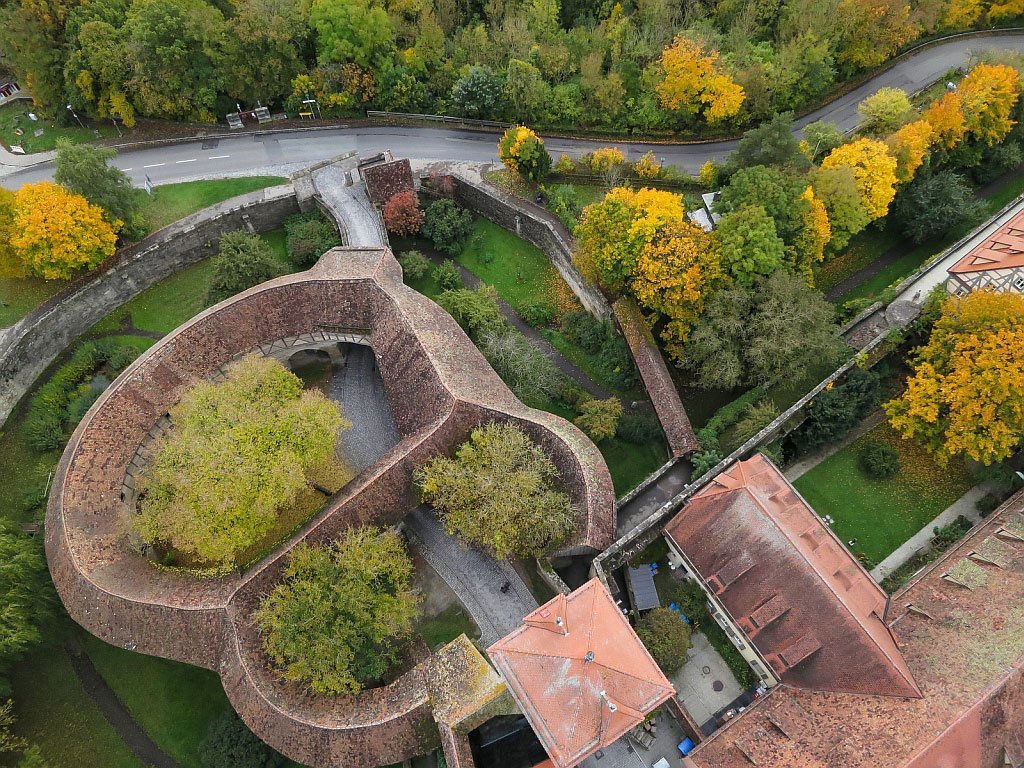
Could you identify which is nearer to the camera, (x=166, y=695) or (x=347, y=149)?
(x=166, y=695)

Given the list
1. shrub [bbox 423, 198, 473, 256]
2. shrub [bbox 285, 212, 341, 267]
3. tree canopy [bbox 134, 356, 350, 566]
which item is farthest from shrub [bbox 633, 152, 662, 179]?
tree canopy [bbox 134, 356, 350, 566]

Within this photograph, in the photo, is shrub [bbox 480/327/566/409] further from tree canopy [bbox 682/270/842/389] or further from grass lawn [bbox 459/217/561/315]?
tree canopy [bbox 682/270/842/389]

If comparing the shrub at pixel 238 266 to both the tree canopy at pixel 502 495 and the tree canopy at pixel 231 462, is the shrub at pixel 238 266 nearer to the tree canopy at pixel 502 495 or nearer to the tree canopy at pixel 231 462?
the tree canopy at pixel 231 462

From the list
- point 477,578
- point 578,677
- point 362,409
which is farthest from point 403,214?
point 578,677

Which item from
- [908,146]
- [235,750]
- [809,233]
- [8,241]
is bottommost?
[235,750]

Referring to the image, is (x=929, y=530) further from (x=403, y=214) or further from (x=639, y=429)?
(x=403, y=214)

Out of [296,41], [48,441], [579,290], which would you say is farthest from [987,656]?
[296,41]
